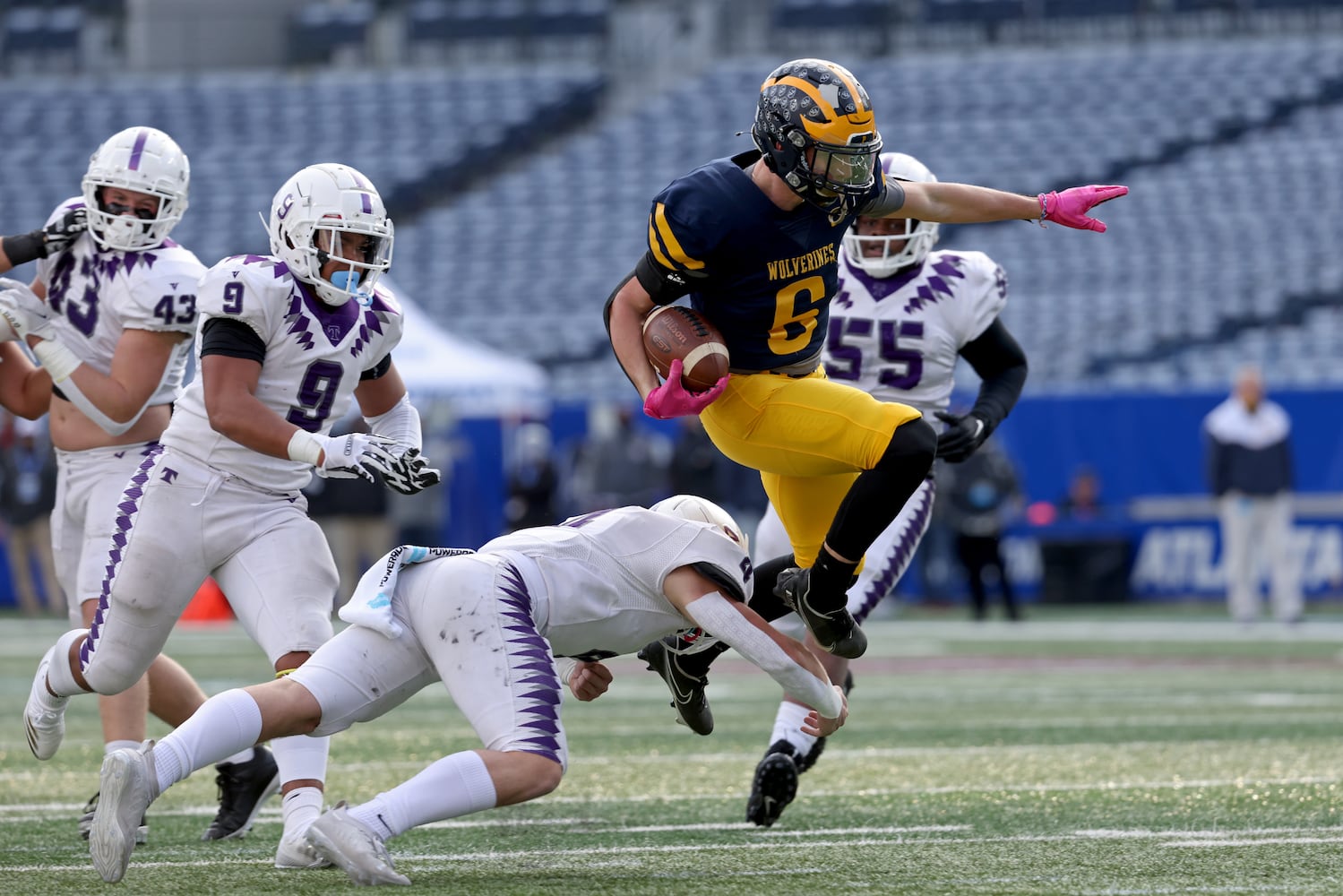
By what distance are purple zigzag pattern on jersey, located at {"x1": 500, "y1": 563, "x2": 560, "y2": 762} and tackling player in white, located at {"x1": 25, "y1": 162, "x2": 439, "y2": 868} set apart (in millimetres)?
499

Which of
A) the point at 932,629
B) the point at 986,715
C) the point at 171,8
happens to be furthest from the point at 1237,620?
the point at 171,8

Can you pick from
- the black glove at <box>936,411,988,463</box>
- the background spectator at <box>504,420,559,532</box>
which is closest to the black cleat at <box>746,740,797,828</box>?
the black glove at <box>936,411,988,463</box>

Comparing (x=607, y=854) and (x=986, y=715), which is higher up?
(x=607, y=854)

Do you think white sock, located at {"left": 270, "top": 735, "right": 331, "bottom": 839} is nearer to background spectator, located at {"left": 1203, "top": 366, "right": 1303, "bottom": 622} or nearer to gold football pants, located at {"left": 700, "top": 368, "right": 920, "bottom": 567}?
gold football pants, located at {"left": 700, "top": 368, "right": 920, "bottom": 567}

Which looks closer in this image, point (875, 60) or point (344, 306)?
point (344, 306)

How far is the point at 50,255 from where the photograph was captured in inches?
199

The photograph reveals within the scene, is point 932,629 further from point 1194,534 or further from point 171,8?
point 171,8

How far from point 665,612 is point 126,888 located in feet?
3.95

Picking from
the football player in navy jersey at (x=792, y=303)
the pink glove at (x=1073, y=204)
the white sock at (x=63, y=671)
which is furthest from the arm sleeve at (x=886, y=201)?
the white sock at (x=63, y=671)

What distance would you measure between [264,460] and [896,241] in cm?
211

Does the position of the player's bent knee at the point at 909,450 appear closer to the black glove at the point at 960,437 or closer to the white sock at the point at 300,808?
the black glove at the point at 960,437

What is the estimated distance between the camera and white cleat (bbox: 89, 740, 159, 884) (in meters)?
3.66

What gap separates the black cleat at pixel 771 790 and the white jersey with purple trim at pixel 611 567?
0.89m

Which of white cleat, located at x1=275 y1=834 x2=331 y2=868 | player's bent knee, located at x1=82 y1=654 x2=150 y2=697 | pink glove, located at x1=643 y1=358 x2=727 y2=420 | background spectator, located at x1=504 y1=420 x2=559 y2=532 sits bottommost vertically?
background spectator, located at x1=504 y1=420 x2=559 y2=532
